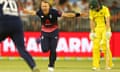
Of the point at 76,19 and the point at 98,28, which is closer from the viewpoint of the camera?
the point at 98,28

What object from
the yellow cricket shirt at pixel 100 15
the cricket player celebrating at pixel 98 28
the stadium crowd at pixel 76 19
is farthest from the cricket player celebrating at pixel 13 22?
the stadium crowd at pixel 76 19

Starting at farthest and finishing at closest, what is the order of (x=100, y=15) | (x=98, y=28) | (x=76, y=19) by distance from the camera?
(x=76, y=19) → (x=98, y=28) → (x=100, y=15)

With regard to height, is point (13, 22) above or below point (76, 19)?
above

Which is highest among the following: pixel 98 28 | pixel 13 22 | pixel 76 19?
pixel 13 22

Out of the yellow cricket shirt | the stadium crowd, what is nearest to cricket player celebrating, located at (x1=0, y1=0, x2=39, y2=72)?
the yellow cricket shirt

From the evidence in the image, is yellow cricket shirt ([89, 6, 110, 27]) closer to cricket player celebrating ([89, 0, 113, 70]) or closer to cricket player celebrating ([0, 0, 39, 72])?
cricket player celebrating ([89, 0, 113, 70])

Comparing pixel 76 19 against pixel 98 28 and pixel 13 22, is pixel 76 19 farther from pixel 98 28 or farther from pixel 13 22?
pixel 13 22

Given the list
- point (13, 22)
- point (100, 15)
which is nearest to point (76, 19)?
point (100, 15)

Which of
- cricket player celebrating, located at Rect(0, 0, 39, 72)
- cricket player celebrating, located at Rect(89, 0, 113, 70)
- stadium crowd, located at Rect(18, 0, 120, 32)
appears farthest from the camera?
stadium crowd, located at Rect(18, 0, 120, 32)

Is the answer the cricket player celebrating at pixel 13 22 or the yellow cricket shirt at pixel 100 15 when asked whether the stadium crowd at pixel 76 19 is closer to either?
the yellow cricket shirt at pixel 100 15

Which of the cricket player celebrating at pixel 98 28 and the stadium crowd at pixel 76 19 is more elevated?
the cricket player celebrating at pixel 98 28

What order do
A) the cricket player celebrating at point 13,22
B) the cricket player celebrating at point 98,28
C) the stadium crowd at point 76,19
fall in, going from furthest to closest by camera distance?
1. the stadium crowd at point 76,19
2. the cricket player celebrating at point 98,28
3. the cricket player celebrating at point 13,22

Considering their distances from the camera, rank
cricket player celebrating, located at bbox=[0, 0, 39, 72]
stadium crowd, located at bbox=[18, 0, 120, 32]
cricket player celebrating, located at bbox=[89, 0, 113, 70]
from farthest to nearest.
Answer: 1. stadium crowd, located at bbox=[18, 0, 120, 32]
2. cricket player celebrating, located at bbox=[89, 0, 113, 70]
3. cricket player celebrating, located at bbox=[0, 0, 39, 72]

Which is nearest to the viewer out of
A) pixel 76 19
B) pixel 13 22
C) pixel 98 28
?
pixel 13 22
